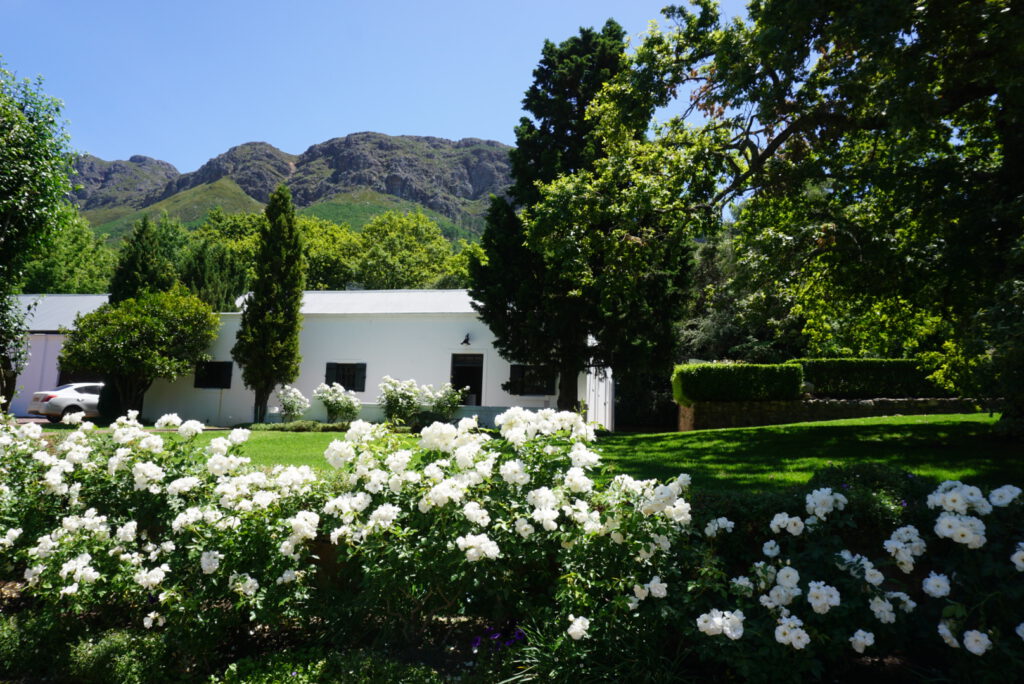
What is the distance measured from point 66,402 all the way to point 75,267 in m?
26.2

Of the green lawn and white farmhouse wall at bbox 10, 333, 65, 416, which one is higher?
white farmhouse wall at bbox 10, 333, 65, 416

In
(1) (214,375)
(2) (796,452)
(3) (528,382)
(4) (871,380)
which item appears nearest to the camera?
(2) (796,452)

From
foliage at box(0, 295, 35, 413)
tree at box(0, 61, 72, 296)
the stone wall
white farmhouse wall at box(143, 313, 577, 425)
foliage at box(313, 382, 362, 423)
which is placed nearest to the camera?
tree at box(0, 61, 72, 296)

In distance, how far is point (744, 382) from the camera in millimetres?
18109

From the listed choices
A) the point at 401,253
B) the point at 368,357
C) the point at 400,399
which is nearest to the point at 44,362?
the point at 368,357

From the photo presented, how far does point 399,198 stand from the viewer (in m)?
133

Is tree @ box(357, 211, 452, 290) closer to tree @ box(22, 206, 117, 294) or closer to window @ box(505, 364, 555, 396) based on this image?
tree @ box(22, 206, 117, 294)

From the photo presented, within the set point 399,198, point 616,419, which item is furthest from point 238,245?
point 399,198

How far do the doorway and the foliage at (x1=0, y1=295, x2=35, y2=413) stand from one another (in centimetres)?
1237

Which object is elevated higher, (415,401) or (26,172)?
(26,172)

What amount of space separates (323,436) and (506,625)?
10954 mm

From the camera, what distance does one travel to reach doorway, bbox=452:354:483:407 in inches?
801

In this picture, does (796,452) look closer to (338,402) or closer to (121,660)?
(121,660)

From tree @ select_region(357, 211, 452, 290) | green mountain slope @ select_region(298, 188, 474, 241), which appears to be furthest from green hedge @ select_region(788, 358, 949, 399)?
green mountain slope @ select_region(298, 188, 474, 241)
